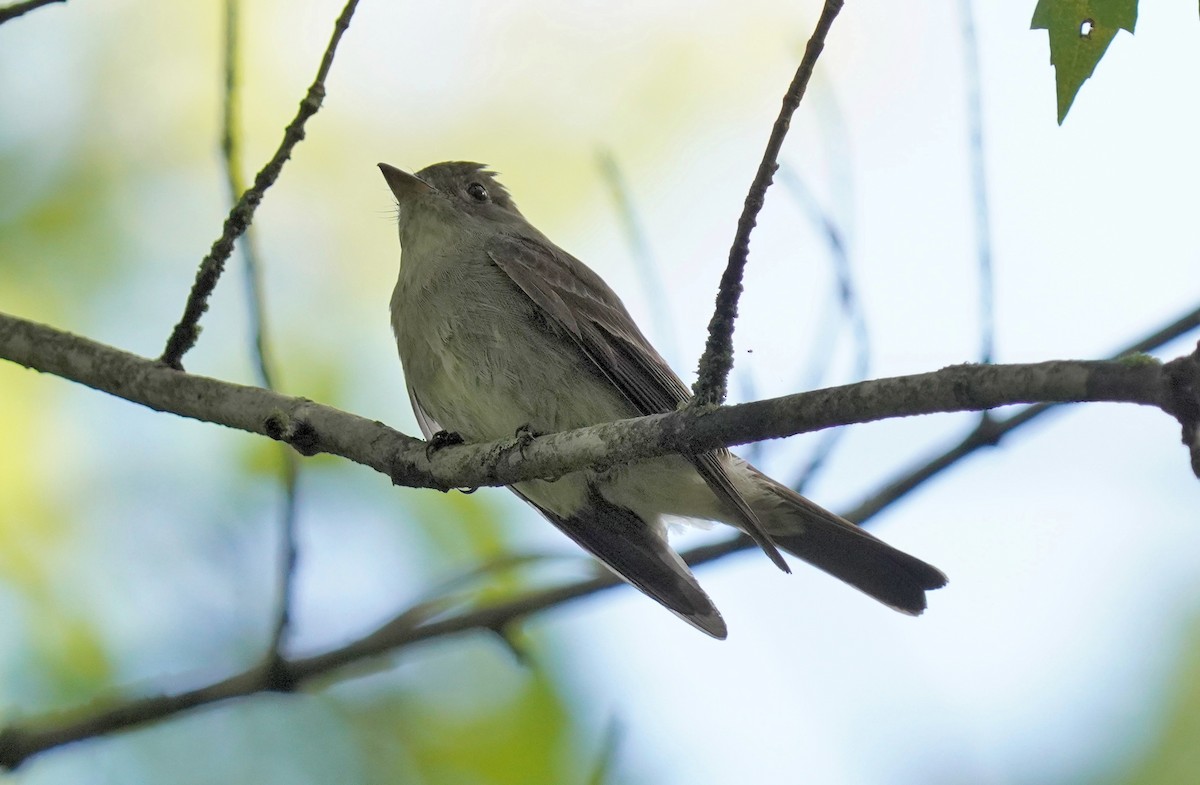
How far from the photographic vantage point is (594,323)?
549cm

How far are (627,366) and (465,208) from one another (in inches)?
58.2

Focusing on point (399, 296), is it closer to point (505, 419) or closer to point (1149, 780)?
point (505, 419)

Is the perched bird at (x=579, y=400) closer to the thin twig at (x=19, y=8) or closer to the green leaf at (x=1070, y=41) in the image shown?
the thin twig at (x=19, y=8)

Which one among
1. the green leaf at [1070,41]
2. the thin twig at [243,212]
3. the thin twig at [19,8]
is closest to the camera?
the green leaf at [1070,41]

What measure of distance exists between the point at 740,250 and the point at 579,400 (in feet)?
7.12

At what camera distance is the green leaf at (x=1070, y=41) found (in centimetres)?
256

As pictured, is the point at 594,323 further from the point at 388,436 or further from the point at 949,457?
the point at 949,457

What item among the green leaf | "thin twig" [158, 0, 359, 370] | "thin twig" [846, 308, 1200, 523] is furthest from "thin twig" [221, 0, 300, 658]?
the green leaf

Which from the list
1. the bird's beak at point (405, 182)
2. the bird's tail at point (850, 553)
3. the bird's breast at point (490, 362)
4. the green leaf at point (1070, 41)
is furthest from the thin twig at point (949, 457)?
the bird's beak at point (405, 182)

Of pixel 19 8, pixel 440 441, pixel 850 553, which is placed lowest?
pixel 440 441

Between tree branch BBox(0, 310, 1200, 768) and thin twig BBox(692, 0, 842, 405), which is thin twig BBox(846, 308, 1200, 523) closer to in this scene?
tree branch BBox(0, 310, 1200, 768)

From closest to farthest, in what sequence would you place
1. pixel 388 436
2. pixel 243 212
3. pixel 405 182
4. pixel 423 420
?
pixel 243 212 < pixel 388 436 < pixel 423 420 < pixel 405 182

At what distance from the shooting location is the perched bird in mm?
5125

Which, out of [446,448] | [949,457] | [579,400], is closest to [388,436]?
[446,448]
